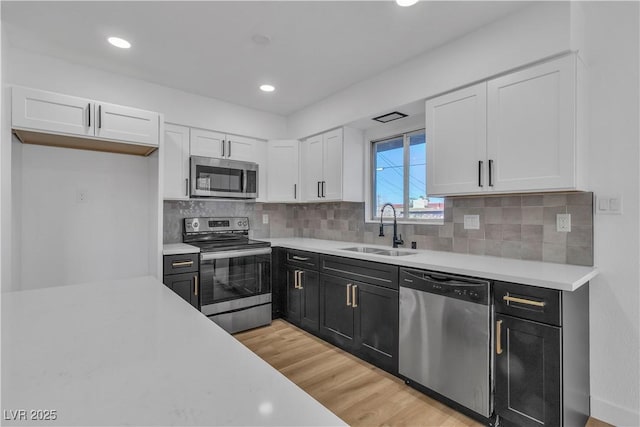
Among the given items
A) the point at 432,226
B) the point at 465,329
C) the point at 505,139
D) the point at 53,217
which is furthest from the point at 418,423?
the point at 53,217

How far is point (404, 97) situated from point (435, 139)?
488 millimetres

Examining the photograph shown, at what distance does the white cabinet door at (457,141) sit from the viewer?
2211 millimetres

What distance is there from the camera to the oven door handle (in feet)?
9.97

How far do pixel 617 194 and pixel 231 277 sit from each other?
3.06 m

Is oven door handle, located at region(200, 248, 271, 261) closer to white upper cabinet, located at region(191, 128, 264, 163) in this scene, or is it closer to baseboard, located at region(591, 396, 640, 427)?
white upper cabinet, located at region(191, 128, 264, 163)

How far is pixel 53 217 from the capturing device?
9.21 feet

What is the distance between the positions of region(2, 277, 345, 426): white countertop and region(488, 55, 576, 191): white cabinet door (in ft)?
6.55

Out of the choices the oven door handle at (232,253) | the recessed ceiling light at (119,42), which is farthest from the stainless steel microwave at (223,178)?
the recessed ceiling light at (119,42)

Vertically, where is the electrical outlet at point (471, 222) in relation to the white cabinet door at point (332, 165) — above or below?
below

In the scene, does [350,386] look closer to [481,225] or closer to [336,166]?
[481,225]

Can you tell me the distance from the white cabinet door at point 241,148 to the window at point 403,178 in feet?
4.67

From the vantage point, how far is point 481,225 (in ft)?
8.30

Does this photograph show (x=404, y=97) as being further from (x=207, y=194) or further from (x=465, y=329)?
(x=207, y=194)

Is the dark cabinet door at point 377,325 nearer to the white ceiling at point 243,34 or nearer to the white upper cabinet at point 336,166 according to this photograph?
the white upper cabinet at point 336,166
